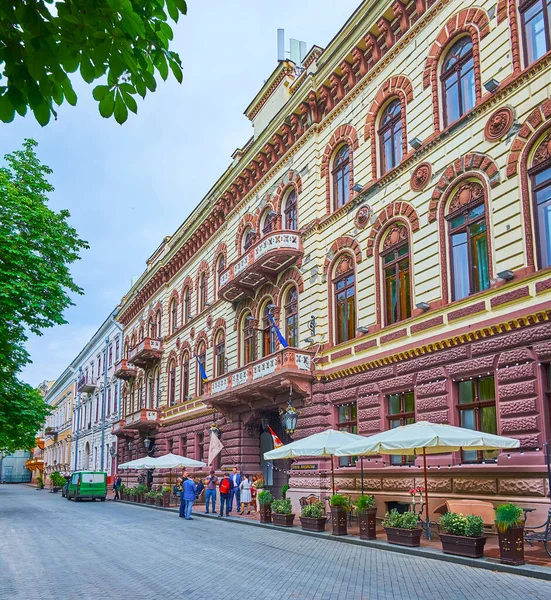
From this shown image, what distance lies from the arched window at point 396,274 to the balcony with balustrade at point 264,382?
4.12m

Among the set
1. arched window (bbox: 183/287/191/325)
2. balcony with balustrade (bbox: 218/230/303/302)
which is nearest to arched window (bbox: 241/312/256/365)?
balcony with balustrade (bbox: 218/230/303/302)

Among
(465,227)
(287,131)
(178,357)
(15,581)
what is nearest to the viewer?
(15,581)

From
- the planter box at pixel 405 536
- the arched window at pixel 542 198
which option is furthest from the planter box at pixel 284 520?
the arched window at pixel 542 198

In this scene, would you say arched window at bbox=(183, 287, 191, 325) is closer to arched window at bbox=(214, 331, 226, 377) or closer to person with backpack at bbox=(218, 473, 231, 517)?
arched window at bbox=(214, 331, 226, 377)

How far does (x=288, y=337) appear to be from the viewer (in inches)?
1049

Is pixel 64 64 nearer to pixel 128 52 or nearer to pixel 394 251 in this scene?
pixel 128 52

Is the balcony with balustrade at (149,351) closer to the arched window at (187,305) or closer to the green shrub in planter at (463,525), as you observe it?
the arched window at (187,305)

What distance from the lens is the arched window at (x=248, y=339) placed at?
1173 inches

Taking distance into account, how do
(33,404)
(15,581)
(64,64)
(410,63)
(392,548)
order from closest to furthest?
1. (64,64)
2. (15,581)
3. (392,548)
4. (410,63)
5. (33,404)

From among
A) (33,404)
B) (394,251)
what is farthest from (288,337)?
(33,404)

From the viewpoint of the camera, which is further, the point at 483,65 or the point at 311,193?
the point at 311,193

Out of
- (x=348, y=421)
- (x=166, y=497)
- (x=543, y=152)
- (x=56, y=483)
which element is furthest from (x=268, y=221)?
(x=56, y=483)

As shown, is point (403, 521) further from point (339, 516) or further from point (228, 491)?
point (228, 491)

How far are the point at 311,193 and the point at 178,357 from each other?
1802 centimetres
